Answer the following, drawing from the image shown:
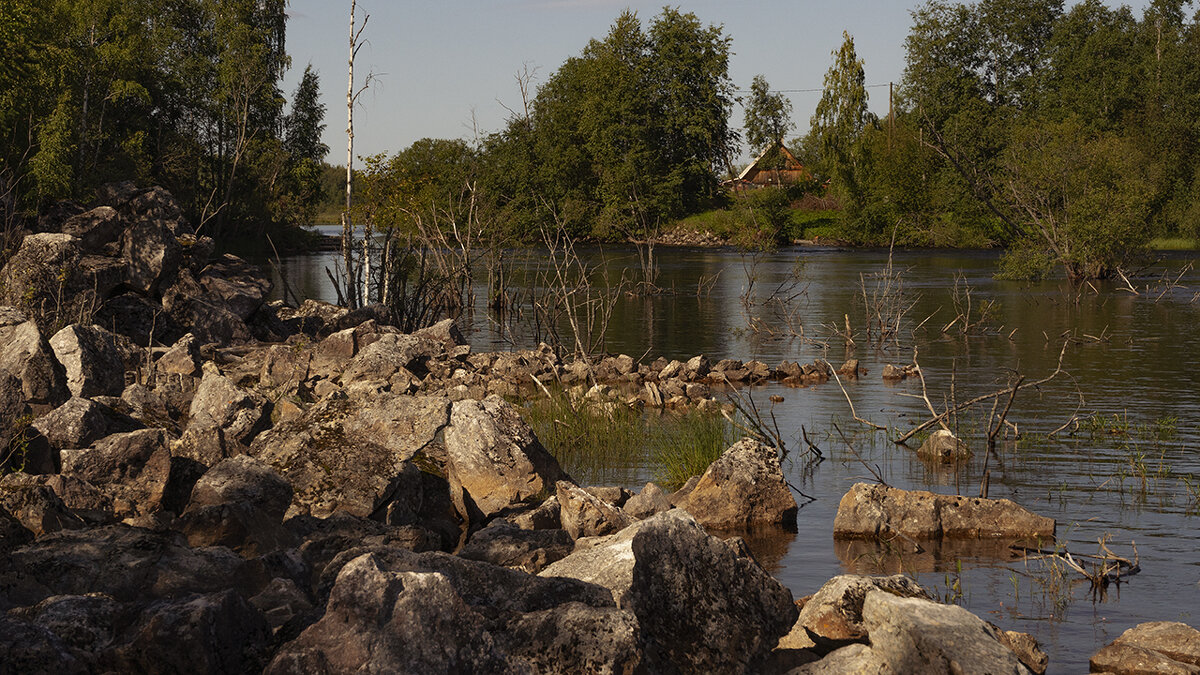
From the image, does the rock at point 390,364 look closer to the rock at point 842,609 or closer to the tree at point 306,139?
the rock at point 842,609

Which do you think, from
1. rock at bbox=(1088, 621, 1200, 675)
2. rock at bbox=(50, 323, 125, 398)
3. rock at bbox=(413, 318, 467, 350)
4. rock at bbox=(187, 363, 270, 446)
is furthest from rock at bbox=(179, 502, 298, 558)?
rock at bbox=(413, 318, 467, 350)

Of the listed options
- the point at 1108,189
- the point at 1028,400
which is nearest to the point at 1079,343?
the point at 1028,400

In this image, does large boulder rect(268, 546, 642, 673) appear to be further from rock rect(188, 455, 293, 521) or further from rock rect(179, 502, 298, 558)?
rock rect(188, 455, 293, 521)

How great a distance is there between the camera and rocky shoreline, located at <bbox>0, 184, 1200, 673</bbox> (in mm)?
5094

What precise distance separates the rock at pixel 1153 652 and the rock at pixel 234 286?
1828cm

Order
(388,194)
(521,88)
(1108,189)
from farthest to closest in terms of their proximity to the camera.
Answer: (1108,189)
(521,88)
(388,194)

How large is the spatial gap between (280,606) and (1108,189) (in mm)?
47792

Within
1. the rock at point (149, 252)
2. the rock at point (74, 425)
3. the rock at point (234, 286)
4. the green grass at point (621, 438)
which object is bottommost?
the green grass at point (621, 438)

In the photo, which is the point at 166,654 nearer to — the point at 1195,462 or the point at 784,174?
the point at 1195,462

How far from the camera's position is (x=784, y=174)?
108 meters

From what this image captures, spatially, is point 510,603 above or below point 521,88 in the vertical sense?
below

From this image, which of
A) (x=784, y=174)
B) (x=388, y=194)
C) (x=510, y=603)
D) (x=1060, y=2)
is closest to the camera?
(x=510, y=603)

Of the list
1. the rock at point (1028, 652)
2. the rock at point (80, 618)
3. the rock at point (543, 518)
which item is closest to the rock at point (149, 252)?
the rock at point (543, 518)

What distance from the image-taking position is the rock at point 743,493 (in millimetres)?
11250
